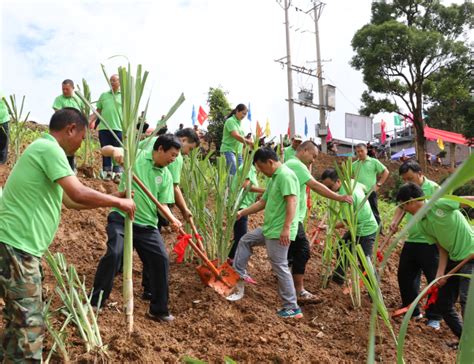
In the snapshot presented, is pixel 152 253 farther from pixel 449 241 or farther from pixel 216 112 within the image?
pixel 216 112

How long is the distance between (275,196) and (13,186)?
2.02 m

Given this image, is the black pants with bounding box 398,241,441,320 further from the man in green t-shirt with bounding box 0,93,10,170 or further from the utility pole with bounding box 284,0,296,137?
the utility pole with bounding box 284,0,296,137

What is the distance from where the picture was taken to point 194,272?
12.9 ft

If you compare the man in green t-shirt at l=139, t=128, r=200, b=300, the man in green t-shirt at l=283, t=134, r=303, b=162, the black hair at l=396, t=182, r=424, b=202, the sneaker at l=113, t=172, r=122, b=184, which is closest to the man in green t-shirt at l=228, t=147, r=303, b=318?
the man in green t-shirt at l=139, t=128, r=200, b=300

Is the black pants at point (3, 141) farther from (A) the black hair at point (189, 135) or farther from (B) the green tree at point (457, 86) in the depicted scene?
(B) the green tree at point (457, 86)

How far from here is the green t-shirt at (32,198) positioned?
1.99 meters

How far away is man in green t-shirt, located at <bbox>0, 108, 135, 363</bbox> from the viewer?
1.94 meters

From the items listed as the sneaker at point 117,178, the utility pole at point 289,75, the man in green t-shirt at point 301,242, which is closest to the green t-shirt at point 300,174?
the man in green t-shirt at point 301,242

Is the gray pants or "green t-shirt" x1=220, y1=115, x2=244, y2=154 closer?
the gray pants

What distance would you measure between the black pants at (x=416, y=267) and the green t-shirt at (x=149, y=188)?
2219 millimetres

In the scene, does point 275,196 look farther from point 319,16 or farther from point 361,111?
point 319,16

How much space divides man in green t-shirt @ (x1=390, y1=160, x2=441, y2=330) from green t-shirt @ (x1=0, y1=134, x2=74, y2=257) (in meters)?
2.83

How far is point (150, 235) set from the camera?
3006mm

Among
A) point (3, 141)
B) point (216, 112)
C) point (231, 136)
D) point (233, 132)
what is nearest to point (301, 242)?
point (233, 132)
